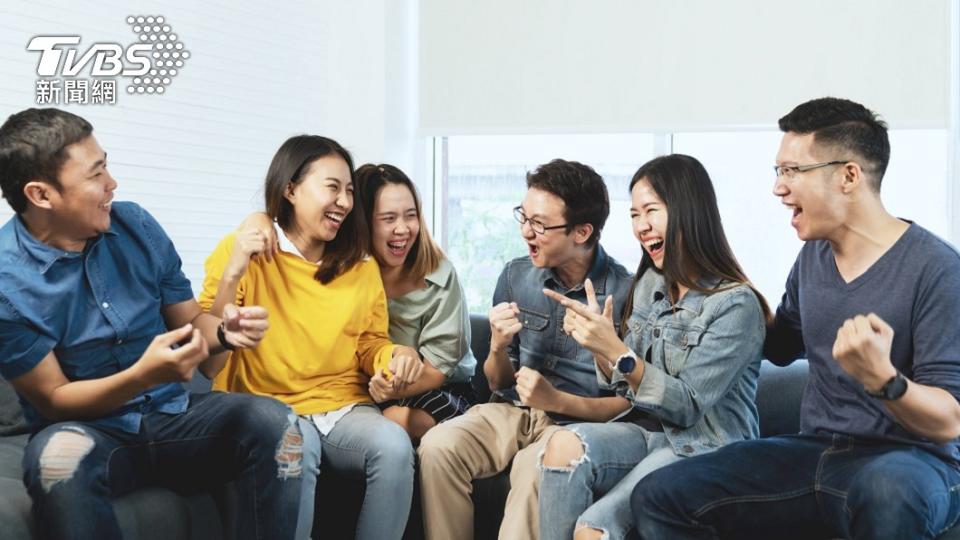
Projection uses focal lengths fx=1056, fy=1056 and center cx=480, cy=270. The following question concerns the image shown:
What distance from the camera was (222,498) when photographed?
101 inches

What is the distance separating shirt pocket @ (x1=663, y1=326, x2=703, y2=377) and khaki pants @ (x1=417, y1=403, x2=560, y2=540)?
37 cm

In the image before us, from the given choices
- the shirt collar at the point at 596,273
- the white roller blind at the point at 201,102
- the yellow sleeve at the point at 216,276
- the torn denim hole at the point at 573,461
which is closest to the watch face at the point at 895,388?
the torn denim hole at the point at 573,461

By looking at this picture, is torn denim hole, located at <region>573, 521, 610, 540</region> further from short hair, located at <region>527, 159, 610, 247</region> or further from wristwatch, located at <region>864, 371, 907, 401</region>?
short hair, located at <region>527, 159, 610, 247</region>

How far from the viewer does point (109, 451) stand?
2312mm

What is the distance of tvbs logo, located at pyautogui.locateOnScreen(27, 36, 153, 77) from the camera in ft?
11.1

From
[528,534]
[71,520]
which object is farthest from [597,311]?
[71,520]

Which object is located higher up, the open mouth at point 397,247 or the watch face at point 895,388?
the open mouth at point 397,247

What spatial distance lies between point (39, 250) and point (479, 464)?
120cm

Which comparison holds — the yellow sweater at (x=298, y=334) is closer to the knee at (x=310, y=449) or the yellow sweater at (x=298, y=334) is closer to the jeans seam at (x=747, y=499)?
the knee at (x=310, y=449)

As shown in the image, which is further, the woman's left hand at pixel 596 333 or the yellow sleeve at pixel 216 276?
the yellow sleeve at pixel 216 276

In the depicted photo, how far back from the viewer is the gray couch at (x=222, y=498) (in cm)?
227

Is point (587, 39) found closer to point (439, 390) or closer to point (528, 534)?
point (439, 390)

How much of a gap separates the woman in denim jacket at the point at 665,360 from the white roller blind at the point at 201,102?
169cm

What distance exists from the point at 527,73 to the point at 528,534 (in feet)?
6.99
